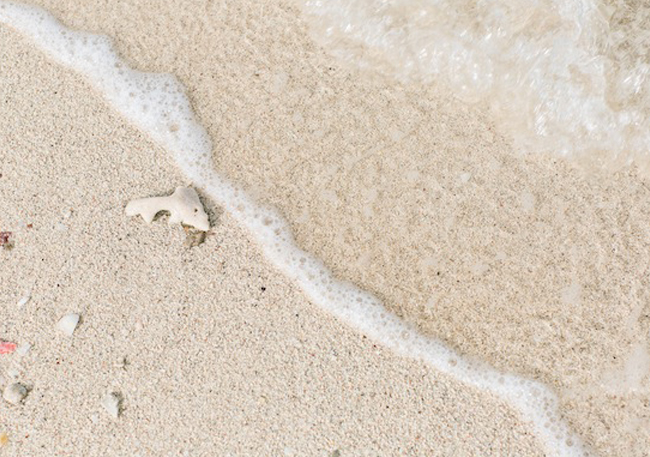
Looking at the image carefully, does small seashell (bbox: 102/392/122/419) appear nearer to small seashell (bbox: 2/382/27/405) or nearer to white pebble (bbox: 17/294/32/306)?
small seashell (bbox: 2/382/27/405)

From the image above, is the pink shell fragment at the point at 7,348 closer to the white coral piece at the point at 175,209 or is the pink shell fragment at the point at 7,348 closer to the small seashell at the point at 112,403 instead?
the small seashell at the point at 112,403

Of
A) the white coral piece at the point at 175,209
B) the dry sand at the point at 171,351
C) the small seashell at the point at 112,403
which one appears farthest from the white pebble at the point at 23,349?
the white coral piece at the point at 175,209

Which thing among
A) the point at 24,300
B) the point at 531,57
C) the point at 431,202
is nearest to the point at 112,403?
the point at 24,300

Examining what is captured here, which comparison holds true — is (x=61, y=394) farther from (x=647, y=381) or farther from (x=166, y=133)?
(x=647, y=381)

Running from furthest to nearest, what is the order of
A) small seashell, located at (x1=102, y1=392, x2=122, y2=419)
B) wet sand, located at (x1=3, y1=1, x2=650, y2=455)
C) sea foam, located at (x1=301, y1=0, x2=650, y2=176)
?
1. sea foam, located at (x1=301, y1=0, x2=650, y2=176)
2. wet sand, located at (x1=3, y1=1, x2=650, y2=455)
3. small seashell, located at (x1=102, y1=392, x2=122, y2=419)

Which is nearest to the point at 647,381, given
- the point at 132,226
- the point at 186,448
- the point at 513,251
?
the point at 513,251

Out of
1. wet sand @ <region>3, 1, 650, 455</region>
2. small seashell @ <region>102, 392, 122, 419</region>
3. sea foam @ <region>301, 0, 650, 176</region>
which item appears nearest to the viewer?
small seashell @ <region>102, 392, 122, 419</region>

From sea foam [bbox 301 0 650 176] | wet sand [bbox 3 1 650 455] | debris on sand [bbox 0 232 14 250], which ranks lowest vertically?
debris on sand [bbox 0 232 14 250]

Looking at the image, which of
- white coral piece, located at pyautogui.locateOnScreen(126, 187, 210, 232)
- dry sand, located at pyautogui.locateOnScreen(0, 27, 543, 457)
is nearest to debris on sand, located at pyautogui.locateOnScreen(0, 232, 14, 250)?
dry sand, located at pyautogui.locateOnScreen(0, 27, 543, 457)
